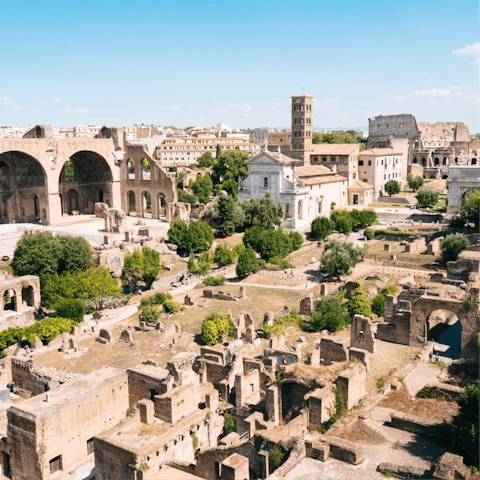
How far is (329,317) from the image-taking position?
31.3 meters

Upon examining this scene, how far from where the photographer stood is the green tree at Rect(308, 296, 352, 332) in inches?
1233

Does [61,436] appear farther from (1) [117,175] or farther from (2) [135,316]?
(1) [117,175]

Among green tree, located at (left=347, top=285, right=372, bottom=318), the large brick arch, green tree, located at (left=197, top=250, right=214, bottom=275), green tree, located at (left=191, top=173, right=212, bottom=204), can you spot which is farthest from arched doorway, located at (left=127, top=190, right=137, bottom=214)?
the large brick arch

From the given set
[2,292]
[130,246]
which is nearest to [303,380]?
[2,292]

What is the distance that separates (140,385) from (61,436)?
154 inches

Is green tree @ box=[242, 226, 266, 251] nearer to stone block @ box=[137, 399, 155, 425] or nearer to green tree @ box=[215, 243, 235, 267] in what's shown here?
green tree @ box=[215, 243, 235, 267]

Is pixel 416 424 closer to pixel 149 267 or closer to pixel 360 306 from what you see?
pixel 360 306

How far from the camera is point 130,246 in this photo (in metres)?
52.1

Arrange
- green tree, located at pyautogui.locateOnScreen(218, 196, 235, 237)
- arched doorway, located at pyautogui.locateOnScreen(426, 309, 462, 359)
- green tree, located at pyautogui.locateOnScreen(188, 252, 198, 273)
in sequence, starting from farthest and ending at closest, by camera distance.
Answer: green tree, located at pyautogui.locateOnScreen(218, 196, 235, 237) < green tree, located at pyautogui.locateOnScreen(188, 252, 198, 273) < arched doorway, located at pyautogui.locateOnScreen(426, 309, 462, 359)

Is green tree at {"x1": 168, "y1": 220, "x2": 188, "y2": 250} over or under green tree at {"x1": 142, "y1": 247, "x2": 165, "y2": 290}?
over

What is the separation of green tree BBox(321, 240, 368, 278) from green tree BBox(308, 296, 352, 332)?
10.7m

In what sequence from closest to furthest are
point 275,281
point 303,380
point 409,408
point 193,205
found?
point 409,408 < point 303,380 < point 275,281 < point 193,205

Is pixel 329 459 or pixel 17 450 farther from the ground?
pixel 329 459

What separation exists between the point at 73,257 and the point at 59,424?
1008 inches
